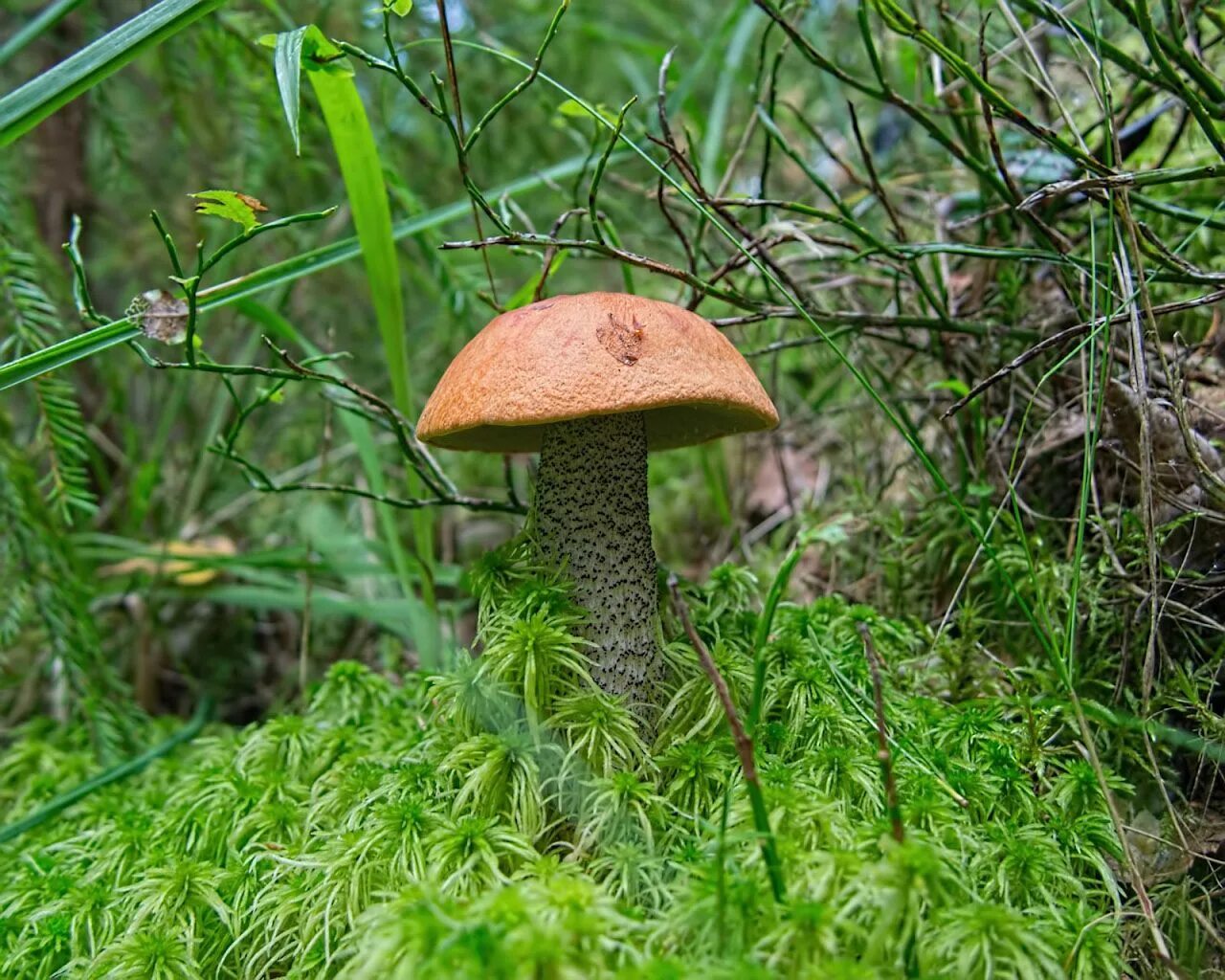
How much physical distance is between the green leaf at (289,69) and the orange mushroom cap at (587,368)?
14.3 inches

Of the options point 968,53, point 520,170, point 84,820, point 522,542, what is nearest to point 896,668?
point 522,542

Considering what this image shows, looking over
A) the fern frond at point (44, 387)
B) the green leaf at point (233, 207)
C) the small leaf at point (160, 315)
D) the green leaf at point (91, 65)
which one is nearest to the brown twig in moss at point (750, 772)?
the green leaf at point (233, 207)

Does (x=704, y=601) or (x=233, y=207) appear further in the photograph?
(x=704, y=601)

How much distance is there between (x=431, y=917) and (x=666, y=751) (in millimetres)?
433

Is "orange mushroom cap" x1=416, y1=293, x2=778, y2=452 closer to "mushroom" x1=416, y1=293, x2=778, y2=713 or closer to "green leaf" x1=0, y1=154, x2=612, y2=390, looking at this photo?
"mushroom" x1=416, y1=293, x2=778, y2=713

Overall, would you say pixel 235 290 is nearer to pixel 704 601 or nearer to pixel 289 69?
pixel 289 69

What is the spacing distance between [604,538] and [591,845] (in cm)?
43

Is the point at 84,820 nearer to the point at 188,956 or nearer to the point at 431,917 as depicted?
the point at 188,956

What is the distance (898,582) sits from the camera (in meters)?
1.78

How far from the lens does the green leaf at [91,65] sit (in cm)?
112

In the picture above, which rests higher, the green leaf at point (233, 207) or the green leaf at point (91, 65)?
the green leaf at point (91, 65)

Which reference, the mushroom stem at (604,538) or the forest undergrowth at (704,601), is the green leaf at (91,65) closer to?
the forest undergrowth at (704,601)

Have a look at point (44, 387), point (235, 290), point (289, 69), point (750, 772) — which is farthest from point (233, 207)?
point (750, 772)

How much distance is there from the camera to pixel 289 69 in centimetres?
112
